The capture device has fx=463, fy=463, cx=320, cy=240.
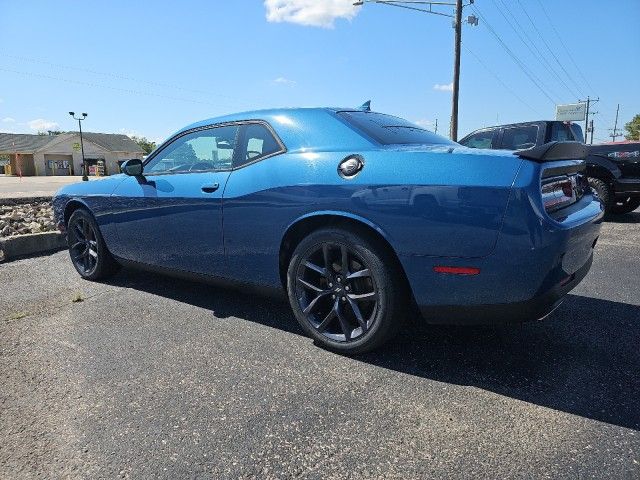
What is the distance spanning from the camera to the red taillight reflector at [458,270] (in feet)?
7.32

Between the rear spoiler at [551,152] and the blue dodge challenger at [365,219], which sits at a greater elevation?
the rear spoiler at [551,152]

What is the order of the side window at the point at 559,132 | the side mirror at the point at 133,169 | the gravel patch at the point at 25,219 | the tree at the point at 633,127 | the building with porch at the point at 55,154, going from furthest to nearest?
the tree at the point at 633,127 → the building with porch at the point at 55,154 → the side window at the point at 559,132 → the gravel patch at the point at 25,219 → the side mirror at the point at 133,169

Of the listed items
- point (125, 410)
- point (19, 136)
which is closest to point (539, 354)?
point (125, 410)

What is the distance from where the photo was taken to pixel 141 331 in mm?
3148

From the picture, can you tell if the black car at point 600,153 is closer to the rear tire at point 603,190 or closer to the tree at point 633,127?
the rear tire at point 603,190

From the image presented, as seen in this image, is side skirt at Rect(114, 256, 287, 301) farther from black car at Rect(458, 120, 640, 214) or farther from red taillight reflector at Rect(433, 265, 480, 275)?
black car at Rect(458, 120, 640, 214)

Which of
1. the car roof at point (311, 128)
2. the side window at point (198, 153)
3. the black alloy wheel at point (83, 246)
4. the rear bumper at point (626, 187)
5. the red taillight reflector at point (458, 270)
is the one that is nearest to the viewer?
the red taillight reflector at point (458, 270)

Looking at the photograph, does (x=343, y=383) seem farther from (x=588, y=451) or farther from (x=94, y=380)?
(x=94, y=380)

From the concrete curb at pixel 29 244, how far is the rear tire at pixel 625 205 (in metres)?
8.99

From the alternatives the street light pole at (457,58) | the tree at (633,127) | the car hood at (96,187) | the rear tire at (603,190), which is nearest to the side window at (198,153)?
the car hood at (96,187)

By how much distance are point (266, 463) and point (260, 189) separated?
161 cm

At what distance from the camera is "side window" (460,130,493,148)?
8344 millimetres

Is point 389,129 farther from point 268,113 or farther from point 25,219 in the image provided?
point 25,219

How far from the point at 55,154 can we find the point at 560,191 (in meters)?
67.2
